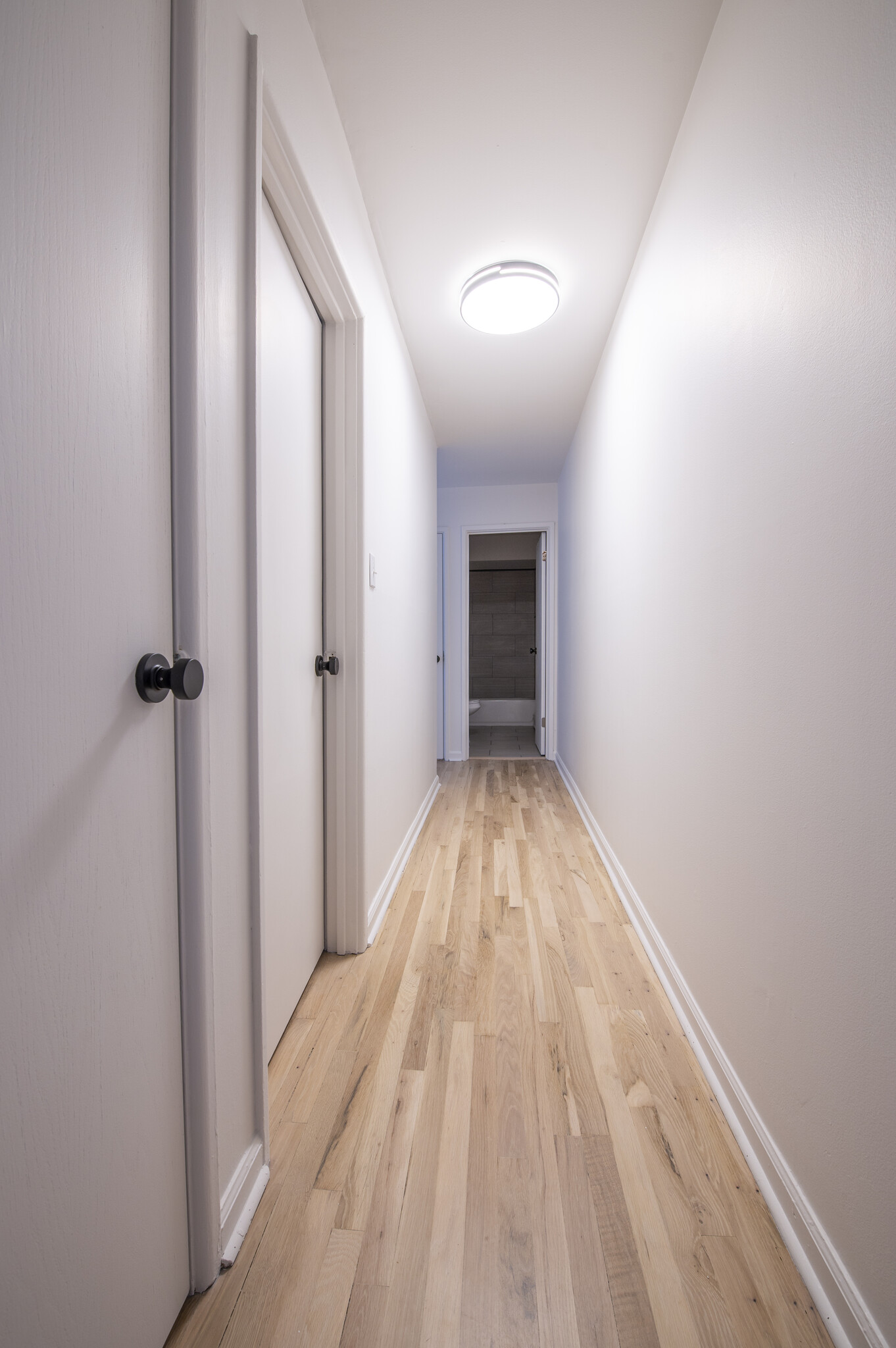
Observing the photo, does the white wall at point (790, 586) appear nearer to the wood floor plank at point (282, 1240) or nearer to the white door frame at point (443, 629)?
the wood floor plank at point (282, 1240)

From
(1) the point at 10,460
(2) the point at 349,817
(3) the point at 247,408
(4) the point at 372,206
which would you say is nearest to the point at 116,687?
(1) the point at 10,460

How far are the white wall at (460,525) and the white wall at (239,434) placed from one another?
2668 millimetres

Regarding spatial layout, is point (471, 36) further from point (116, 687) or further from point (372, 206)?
point (116, 687)

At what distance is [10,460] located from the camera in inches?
19.6

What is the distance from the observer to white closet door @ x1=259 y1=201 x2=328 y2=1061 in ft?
4.21

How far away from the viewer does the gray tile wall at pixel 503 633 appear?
727cm

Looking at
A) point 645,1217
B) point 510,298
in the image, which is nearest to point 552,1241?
point 645,1217

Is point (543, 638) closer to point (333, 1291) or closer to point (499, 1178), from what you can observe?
point (499, 1178)

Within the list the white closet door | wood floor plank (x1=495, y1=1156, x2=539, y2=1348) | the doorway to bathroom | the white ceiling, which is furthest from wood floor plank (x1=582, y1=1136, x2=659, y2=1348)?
the doorway to bathroom

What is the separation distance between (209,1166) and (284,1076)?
0.50 meters

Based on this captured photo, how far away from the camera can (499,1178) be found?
1.01 metres

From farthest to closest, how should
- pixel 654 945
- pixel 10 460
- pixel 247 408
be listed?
pixel 654 945 → pixel 247 408 → pixel 10 460

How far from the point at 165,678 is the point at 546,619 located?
4296 mm

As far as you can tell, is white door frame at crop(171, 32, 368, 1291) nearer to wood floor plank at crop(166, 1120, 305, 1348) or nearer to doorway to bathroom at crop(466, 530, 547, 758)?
wood floor plank at crop(166, 1120, 305, 1348)
